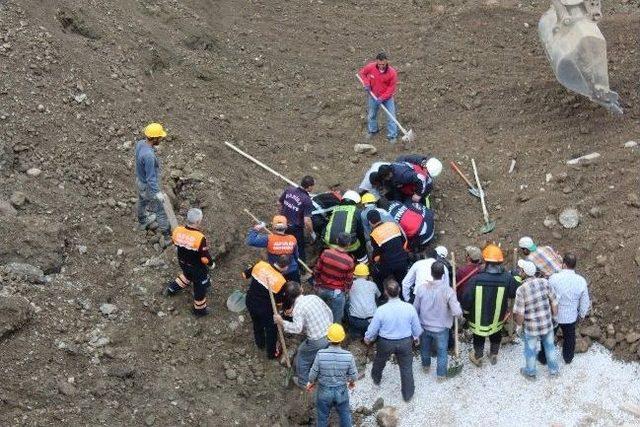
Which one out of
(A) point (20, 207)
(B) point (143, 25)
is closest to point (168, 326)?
(A) point (20, 207)

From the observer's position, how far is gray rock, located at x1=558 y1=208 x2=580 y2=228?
1044 centimetres

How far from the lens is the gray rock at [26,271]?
922cm

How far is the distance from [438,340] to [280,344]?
183 centimetres

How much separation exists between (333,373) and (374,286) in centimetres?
162

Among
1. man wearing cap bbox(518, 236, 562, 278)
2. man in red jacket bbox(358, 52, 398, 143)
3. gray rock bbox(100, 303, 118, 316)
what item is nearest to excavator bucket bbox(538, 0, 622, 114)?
man in red jacket bbox(358, 52, 398, 143)

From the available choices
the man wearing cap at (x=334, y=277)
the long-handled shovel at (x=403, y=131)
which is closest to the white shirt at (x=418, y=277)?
the man wearing cap at (x=334, y=277)

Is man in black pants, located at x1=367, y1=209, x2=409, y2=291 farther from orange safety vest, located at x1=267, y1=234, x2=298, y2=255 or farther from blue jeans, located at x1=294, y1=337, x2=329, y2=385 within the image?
blue jeans, located at x1=294, y1=337, x2=329, y2=385

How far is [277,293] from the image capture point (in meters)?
8.81

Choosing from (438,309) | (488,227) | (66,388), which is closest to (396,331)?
(438,309)

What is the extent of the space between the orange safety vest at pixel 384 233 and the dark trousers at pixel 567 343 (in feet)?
6.93

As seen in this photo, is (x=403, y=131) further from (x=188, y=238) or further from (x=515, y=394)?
(x=515, y=394)

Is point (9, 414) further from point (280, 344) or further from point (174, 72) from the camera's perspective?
point (174, 72)

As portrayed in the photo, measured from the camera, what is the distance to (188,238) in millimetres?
9023

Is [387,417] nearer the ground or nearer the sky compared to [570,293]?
nearer the ground
